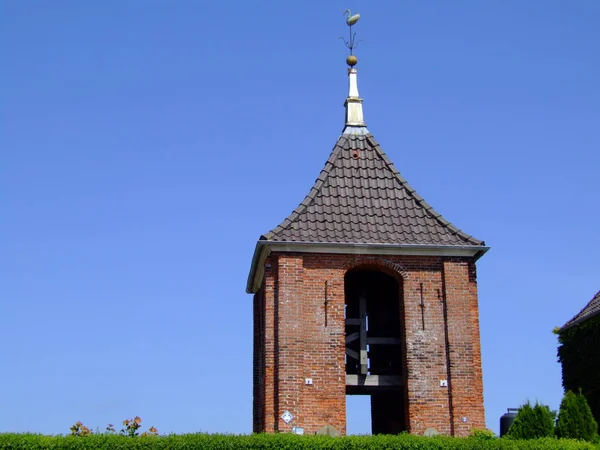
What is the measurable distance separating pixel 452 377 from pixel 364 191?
15.1 ft

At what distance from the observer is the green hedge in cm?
2117

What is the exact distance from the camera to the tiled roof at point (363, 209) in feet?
78.9

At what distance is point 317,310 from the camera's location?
2333 cm

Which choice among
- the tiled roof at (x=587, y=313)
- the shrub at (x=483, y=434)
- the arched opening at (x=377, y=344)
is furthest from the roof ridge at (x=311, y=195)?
the tiled roof at (x=587, y=313)

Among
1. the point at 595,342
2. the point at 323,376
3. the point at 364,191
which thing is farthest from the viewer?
the point at 595,342

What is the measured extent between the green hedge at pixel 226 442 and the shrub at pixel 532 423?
4.84ft

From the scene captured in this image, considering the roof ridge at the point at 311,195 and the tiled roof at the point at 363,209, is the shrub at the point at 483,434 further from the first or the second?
the roof ridge at the point at 311,195

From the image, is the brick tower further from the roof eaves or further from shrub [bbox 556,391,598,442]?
the roof eaves

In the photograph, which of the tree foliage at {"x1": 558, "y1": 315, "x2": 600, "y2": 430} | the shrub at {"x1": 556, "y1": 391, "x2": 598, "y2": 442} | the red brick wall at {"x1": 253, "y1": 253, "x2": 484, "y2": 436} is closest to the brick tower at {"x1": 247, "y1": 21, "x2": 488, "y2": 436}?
the red brick wall at {"x1": 253, "y1": 253, "x2": 484, "y2": 436}

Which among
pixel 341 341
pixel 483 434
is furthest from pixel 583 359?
pixel 341 341

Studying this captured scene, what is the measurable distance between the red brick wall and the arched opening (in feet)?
1.47

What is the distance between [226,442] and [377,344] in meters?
4.48

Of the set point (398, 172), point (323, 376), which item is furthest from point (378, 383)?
point (398, 172)

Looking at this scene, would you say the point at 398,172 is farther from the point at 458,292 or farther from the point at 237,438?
the point at 237,438
